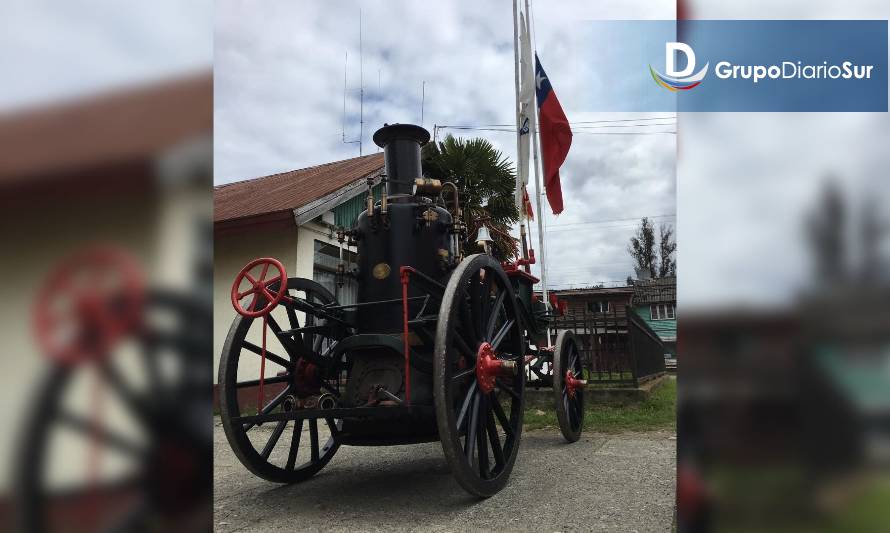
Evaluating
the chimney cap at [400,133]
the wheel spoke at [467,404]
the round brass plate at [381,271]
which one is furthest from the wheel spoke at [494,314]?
the chimney cap at [400,133]

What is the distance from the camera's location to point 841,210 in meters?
0.66

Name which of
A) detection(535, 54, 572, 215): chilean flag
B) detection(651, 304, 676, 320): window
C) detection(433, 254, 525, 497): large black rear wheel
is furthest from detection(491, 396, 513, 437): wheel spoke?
detection(651, 304, 676, 320): window

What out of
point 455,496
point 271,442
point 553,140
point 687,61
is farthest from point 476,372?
point 553,140

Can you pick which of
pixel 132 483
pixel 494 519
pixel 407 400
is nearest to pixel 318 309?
pixel 407 400

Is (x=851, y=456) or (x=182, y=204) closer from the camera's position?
(x=182, y=204)

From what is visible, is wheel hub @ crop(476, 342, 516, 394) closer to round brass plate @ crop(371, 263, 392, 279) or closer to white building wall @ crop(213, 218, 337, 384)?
round brass plate @ crop(371, 263, 392, 279)

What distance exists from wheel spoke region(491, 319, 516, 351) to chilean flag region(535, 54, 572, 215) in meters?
4.69

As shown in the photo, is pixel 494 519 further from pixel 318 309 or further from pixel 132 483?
pixel 132 483

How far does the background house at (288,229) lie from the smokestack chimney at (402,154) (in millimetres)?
3692

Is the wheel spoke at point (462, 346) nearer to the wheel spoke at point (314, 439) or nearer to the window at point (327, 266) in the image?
the wheel spoke at point (314, 439)

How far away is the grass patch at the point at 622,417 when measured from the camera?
6.67m

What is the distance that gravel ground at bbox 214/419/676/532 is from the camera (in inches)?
134

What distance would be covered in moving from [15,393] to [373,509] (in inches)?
140

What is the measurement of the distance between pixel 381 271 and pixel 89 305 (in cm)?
392
